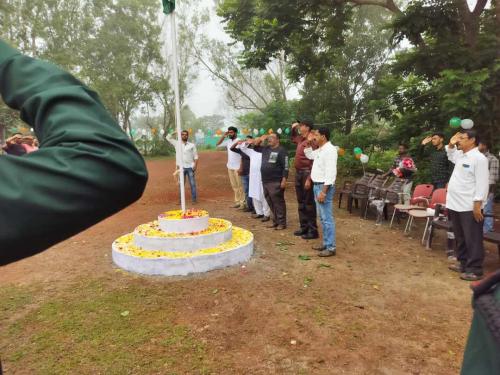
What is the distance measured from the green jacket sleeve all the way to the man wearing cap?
6010 millimetres

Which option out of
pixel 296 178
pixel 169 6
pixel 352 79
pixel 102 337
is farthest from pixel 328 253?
pixel 352 79

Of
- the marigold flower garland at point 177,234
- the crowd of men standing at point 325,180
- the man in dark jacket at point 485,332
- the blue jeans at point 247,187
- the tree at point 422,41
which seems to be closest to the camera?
the man in dark jacket at point 485,332

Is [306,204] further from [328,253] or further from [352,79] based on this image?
[352,79]

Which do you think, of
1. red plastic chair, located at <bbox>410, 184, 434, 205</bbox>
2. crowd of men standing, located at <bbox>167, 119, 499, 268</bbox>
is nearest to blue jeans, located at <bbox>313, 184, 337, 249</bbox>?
crowd of men standing, located at <bbox>167, 119, 499, 268</bbox>

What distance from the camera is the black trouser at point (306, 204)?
6.73 m

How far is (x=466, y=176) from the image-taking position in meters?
4.88

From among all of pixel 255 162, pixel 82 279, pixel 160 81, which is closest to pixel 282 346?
pixel 82 279

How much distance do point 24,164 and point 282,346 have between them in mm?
3208

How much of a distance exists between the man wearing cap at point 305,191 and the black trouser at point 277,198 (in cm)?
41

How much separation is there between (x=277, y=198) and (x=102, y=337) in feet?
14.6

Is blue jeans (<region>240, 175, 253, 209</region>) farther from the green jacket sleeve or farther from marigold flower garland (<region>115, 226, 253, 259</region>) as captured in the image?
the green jacket sleeve

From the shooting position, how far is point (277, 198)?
7.30 meters

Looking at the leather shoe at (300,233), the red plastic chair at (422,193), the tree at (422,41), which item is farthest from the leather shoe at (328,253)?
the tree at (422,41)

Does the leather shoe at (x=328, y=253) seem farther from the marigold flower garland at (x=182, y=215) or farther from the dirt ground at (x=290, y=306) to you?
the marigold flower garland at (x=182, y=215)
